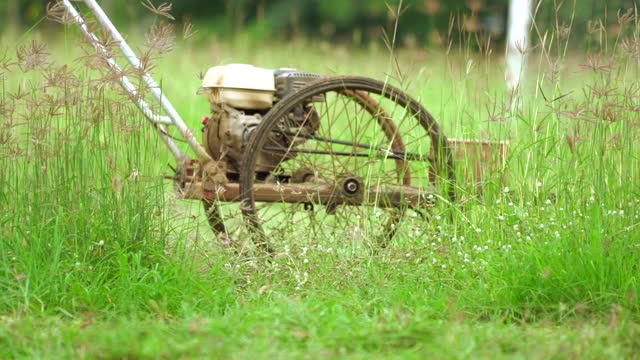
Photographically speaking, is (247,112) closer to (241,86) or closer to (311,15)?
(241,86)

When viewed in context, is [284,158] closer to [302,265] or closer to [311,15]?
[302,265]

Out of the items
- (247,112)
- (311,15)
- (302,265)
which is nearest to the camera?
(302,265)

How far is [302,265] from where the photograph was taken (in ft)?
16.1

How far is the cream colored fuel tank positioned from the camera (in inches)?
211

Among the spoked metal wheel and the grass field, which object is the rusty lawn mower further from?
the grass field

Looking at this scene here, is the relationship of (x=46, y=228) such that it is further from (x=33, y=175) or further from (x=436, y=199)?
(x=436, y=199)

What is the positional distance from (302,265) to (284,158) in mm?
682

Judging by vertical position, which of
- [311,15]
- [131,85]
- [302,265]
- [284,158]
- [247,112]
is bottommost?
[302,265]

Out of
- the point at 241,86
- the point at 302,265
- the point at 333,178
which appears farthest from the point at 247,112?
the point at 302,265

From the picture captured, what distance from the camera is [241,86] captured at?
5324 millimetres

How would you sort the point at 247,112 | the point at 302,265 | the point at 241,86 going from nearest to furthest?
the point at 302,265, the point at 241,86, the point at 247,112

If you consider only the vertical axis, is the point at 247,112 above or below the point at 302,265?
above

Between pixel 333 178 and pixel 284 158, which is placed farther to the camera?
pixel 333 178

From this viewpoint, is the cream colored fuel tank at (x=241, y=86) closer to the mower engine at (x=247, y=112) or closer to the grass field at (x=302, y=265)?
the mower engine at (x=247, y=112)
